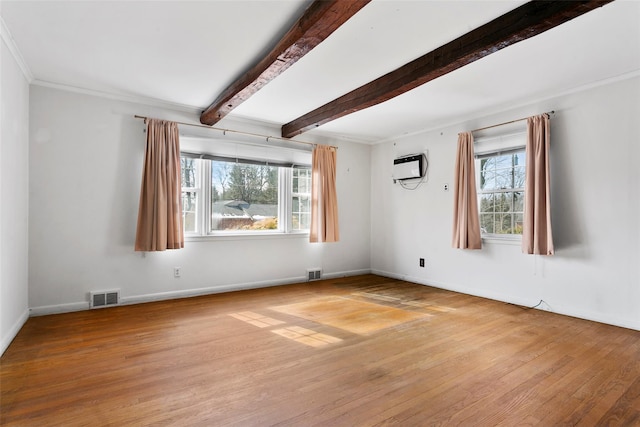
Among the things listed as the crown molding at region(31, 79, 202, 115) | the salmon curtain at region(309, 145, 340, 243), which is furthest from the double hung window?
the crown molding at region(31, 79, 202, 115)

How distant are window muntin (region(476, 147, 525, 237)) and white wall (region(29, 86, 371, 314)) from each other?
3.42 metres

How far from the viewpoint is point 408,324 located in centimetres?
329

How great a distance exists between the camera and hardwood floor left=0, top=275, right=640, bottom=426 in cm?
180

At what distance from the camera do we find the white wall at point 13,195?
2.58m

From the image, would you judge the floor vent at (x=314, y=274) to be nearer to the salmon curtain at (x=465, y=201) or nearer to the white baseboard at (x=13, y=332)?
the salmon curtain at (x=465, y=201)

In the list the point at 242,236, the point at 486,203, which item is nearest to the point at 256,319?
the point at 242,236

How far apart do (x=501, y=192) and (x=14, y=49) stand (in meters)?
5.28

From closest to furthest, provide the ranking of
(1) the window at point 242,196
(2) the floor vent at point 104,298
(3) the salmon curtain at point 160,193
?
(2) the floor vent at point 104,298, (3) the salmon curtain at point 160,193, (1) the window at point 242,196

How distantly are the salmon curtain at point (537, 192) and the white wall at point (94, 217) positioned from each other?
144 inches

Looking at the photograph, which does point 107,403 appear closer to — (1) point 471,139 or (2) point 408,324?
(2) point 408,324

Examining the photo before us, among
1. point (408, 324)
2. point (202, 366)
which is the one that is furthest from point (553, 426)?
point (202, 366)

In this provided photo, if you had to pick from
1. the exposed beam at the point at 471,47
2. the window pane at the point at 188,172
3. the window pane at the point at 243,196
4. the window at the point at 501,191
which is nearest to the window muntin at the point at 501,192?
the window at the point at 501,191

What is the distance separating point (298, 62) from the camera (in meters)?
2.98

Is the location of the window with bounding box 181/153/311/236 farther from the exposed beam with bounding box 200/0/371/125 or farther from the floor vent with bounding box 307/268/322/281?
the exposed beam with bounding box 200/0/371/125
